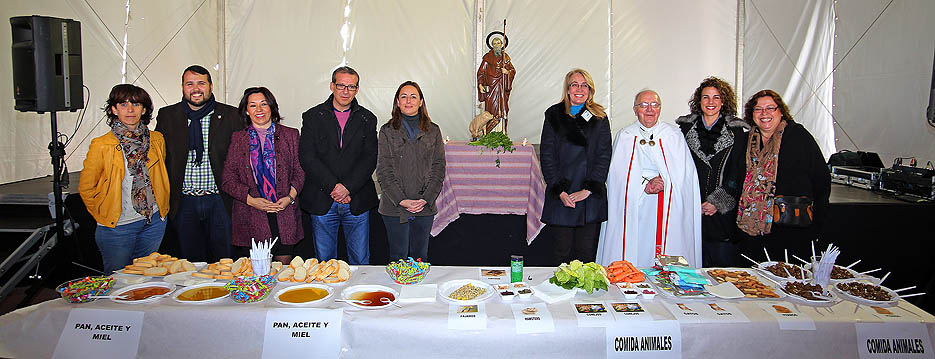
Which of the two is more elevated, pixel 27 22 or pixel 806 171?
pixel 27 22

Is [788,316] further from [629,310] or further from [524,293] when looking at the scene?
[524,293]

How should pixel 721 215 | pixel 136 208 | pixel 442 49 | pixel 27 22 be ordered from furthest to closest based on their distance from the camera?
1. pixel 442 49
2. pixel 27 22
3. pixel 721 215
4. pixel 136 208

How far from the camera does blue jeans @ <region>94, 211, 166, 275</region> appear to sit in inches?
105

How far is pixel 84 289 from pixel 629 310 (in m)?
1.88

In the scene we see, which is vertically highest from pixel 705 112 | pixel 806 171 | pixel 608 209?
pixel 705 112

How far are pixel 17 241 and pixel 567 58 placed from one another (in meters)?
5.08

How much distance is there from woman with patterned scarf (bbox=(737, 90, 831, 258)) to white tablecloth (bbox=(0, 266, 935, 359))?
987mm

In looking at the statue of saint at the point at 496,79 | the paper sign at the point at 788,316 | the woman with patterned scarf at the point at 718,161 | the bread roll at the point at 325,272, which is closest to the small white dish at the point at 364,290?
the bread roll at the point at 325,272

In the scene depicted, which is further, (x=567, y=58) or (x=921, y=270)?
(x=567, y=58)

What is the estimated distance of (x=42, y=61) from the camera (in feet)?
10.7

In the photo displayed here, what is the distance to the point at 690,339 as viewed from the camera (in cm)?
171

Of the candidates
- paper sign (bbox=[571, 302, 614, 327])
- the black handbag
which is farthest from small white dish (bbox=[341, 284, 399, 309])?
the black handbag

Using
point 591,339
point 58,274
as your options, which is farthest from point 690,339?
point 58,274

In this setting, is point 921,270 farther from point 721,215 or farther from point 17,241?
point 17,241
